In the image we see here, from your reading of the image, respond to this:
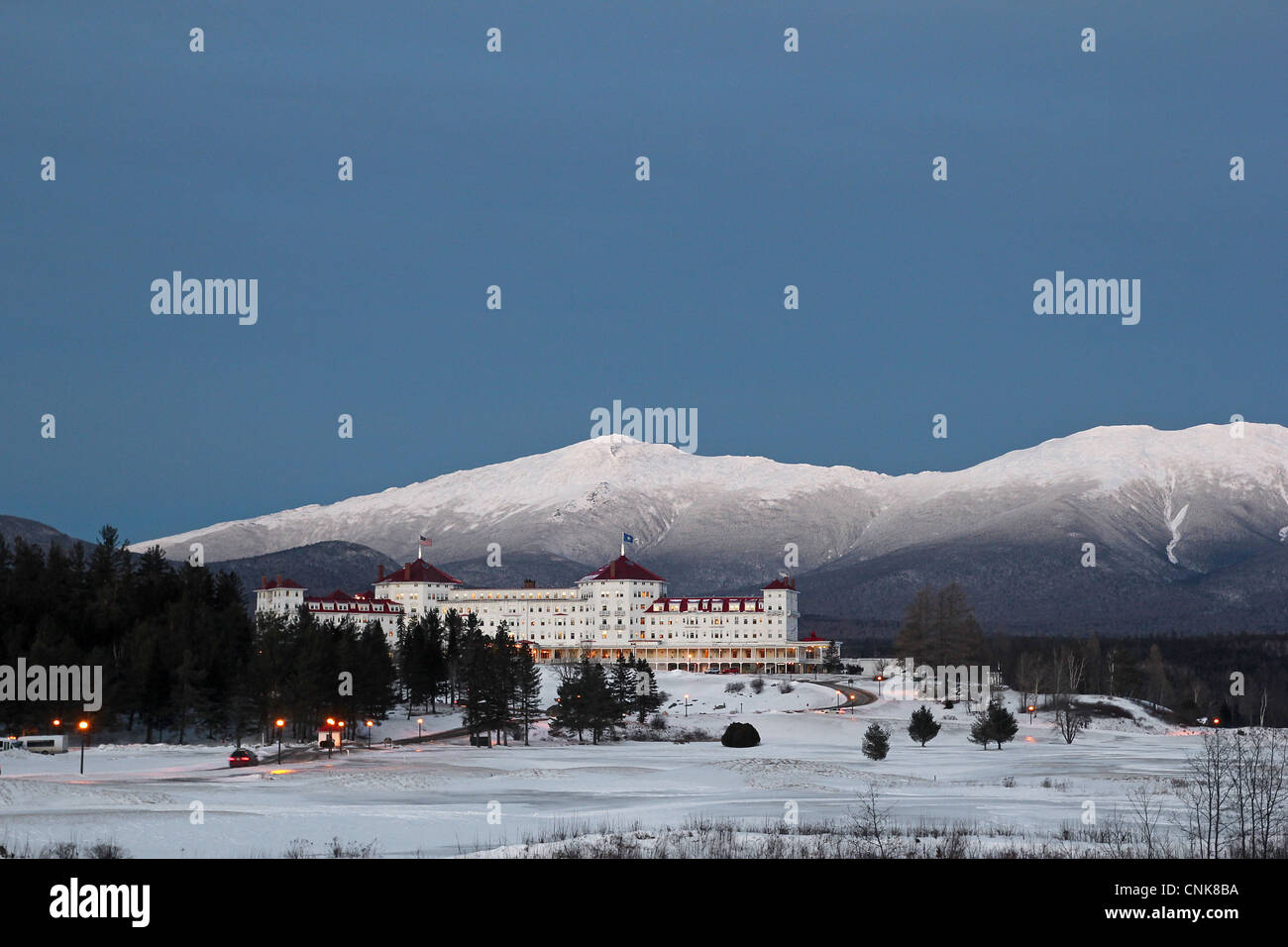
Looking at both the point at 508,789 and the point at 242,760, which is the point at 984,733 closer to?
the point at 508,789

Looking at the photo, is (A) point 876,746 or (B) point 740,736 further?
(B) point 740,736

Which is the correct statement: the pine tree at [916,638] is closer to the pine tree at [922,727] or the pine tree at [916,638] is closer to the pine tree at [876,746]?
the pine tree at [922,727]

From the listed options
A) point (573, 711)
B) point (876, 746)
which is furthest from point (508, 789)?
point (573, 711)

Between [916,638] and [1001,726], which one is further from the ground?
[916,638]

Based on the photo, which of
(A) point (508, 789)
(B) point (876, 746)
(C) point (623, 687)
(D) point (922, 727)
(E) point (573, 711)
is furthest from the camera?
(C) point (623, 687)

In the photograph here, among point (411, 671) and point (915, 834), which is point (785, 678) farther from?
point (915, 834)

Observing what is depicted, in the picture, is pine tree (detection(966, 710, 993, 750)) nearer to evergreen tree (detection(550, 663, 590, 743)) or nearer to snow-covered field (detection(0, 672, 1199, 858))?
snow-covered field (detection(0, 672, 1199, 858))

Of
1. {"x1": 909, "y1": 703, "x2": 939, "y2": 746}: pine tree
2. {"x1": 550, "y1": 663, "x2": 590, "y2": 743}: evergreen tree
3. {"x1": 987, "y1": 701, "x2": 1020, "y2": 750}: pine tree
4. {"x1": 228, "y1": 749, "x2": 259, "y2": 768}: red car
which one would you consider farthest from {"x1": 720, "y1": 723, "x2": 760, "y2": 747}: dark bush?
{"x1": 228, "y1": 749, "x2": 259, "y2": 768}: red car
